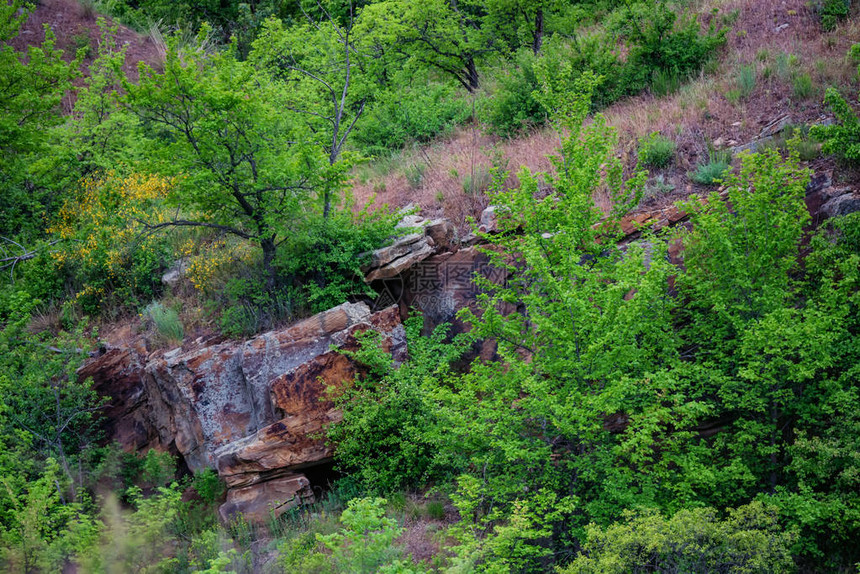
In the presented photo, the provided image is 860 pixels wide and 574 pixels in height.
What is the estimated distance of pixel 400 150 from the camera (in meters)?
14.9

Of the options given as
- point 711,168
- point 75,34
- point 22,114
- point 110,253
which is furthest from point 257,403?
point 75,34

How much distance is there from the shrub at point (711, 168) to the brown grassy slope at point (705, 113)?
0.15 m

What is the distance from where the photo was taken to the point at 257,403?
9.34 metres

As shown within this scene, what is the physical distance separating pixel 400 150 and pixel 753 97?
24.1ft

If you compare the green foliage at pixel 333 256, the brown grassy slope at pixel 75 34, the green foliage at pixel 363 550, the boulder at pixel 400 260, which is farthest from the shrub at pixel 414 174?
the brown grassy slope at pixel 75 34

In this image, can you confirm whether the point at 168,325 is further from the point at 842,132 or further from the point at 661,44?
the point at 661,44

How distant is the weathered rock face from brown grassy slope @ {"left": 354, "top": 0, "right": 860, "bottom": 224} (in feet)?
10.8

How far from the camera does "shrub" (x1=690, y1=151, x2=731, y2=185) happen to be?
31.2ft

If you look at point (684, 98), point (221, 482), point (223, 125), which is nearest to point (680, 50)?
point (684, 98)

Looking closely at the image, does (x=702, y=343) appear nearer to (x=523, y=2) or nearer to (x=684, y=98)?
(x=684, y=98)

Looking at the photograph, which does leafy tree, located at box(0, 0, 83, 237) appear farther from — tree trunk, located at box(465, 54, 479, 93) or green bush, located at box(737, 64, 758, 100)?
green bush, located at box(737, 64, 758, 100)

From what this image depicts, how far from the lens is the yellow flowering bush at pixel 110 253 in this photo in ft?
39.8

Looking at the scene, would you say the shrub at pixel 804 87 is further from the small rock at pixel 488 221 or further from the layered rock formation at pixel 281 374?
the small rock at pixel 488 221

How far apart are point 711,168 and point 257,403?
7.54m
